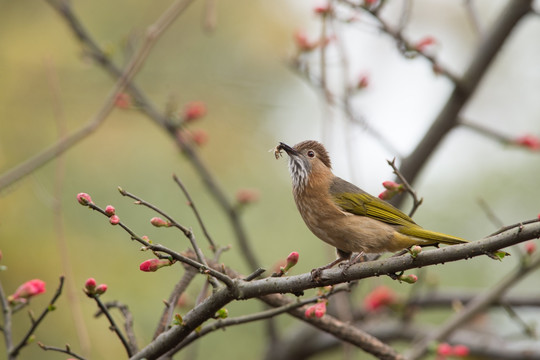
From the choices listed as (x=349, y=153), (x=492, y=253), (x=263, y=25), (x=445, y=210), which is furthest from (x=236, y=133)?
(x=492, y=253)

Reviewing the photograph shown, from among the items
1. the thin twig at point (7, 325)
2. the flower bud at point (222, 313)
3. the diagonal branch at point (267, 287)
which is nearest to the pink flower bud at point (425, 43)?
the diagonal branch at point (267, 287)

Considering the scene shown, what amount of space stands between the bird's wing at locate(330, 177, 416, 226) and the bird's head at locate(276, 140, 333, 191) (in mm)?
169

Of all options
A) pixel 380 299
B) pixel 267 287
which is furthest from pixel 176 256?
pixel 380 299

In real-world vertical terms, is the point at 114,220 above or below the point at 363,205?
below

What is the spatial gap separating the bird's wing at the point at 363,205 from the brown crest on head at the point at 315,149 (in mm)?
350

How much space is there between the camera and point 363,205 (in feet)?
13.7

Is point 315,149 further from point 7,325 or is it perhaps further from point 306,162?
point 7,325

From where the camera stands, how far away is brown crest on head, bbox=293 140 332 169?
15.5ft

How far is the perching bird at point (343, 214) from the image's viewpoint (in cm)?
381

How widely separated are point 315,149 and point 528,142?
1970 millimetres

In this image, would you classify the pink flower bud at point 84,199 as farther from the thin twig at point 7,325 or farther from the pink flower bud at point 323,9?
the pink flower bud at point 323,9

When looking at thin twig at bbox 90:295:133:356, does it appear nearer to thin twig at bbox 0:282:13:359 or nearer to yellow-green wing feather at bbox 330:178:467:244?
thin twig at bbox 0:282:13:359

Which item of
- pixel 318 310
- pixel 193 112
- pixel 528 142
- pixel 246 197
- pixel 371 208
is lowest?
pixel 318 310

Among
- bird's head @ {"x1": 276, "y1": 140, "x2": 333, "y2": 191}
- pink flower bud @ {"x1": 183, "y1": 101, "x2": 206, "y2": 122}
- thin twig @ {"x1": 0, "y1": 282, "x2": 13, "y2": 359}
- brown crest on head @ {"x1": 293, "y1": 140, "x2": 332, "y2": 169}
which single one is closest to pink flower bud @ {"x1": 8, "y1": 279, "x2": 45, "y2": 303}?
thin twig @ {"x1": 0, "y1": 282, "x2": 13, "y2": 359}
